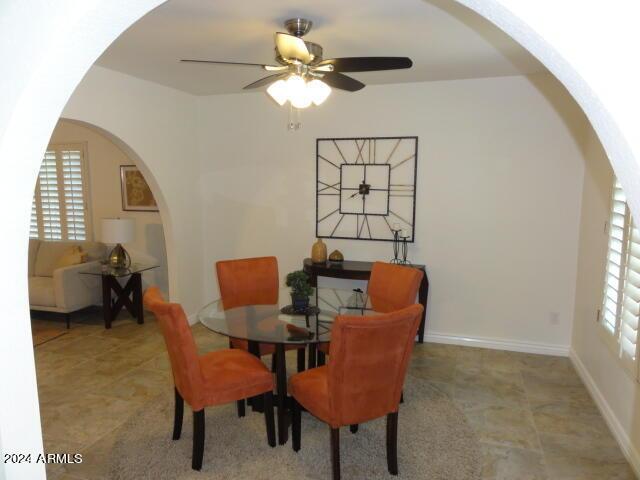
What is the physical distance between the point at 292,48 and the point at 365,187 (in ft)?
7.76

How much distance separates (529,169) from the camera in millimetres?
4023

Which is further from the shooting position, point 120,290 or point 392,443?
point 120,290

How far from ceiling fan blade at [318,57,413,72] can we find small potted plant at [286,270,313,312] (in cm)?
130

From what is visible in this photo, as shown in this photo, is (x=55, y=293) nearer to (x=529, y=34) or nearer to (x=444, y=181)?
(x=444, y=181)

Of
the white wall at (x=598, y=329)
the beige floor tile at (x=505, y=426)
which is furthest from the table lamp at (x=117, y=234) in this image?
the white wall at (x=598, y=329)

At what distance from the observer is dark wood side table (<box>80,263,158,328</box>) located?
4.88 meters

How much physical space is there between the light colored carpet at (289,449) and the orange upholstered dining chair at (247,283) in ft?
2.01

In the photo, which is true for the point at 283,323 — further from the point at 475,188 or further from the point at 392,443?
the point at 475,188

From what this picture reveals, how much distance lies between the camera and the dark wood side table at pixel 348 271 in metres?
4.18

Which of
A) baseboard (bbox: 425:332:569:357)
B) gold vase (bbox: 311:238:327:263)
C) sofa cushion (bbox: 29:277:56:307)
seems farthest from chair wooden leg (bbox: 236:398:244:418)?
sofa cushion (bbox: 29:277:56:307)

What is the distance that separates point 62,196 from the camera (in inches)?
227

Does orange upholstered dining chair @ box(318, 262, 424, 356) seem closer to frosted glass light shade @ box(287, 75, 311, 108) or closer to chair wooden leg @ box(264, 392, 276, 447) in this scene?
chair wooden leg @ box(264, 392, 276, 447)

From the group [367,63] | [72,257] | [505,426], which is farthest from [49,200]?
[505,426]

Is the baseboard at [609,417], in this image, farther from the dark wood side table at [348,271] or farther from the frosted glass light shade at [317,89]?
the frosted glass light shade at [317,89]
